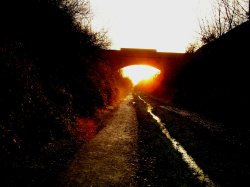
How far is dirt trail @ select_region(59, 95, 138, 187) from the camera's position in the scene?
539 centimetres

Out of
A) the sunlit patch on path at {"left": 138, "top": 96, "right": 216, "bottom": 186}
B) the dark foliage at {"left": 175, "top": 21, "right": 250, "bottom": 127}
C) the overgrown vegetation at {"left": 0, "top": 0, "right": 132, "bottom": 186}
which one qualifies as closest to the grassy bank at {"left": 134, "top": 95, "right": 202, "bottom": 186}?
the sunlit patch on path at {"left": 138, "top": 96, "right": 216, "bottom": 186}

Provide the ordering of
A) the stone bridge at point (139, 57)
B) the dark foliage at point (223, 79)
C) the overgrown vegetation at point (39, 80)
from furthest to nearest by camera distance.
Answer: the stone bridge at point (139, 57)
the dark foliage at point (223, 79)
the overgrown vegetation at point (39, 80)

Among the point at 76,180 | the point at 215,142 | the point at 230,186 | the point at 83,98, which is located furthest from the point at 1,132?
the point at 83,98

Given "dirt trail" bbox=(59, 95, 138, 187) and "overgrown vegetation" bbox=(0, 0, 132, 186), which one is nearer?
"dirt trail" bbox=(59, 95, 138, 187)

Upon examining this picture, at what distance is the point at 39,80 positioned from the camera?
34.6 ft

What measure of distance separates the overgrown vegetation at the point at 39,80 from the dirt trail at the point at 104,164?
2.14 feet

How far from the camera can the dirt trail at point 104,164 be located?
17.7ft

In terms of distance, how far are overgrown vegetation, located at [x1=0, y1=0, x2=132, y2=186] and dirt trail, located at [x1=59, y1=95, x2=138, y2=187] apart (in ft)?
2.14

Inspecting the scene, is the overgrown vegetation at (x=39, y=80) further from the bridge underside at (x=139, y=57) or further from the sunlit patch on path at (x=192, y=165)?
the bridge underside at (x=139, y=57)

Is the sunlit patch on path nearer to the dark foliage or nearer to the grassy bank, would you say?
the grassy bank

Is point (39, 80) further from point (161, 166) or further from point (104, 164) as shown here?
point (161, 166)

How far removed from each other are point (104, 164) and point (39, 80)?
510 cm

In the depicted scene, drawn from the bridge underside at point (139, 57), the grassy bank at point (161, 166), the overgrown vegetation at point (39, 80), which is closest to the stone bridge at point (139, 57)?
the bridge underside at point (139, 57)

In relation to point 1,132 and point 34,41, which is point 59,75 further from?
point 1,132
